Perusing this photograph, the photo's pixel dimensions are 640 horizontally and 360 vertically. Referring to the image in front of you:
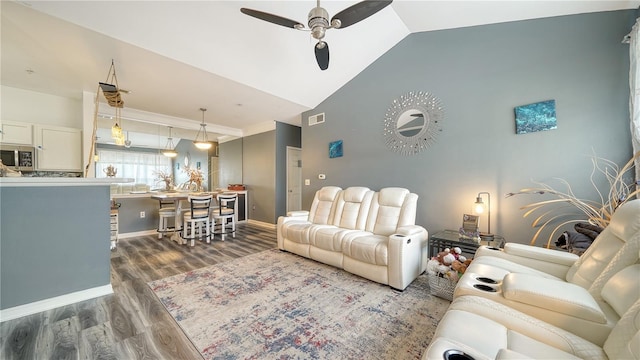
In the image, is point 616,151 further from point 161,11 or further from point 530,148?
point 161,11

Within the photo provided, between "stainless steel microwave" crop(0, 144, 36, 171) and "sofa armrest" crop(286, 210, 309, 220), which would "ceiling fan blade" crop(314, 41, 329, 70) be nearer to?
"sofa armrest" crop(286, 210, 309, 220)

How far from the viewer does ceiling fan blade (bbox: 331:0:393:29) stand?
5.70 ft

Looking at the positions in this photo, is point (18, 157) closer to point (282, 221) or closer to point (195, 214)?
point (195, 214)

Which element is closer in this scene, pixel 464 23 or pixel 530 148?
pixel 530 148

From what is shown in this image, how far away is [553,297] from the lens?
3.55 feet

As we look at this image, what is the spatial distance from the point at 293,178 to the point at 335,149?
191 cm

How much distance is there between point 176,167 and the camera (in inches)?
335

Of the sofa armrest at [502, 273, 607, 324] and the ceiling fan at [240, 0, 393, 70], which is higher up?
the ceiling fan at [240, 0, 393, 70]

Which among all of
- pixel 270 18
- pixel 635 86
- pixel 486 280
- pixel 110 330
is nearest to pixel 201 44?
pixel 270 18

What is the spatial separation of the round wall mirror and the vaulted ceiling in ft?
3.14

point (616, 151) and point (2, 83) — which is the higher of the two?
point (2, 83)

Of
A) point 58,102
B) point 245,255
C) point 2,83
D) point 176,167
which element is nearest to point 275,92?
point 245,255

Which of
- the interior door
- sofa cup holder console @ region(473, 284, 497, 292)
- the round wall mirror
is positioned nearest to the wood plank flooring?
sofa cup holder console @ region(473, 284, 497, 292)

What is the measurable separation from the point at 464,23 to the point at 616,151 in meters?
2.15
